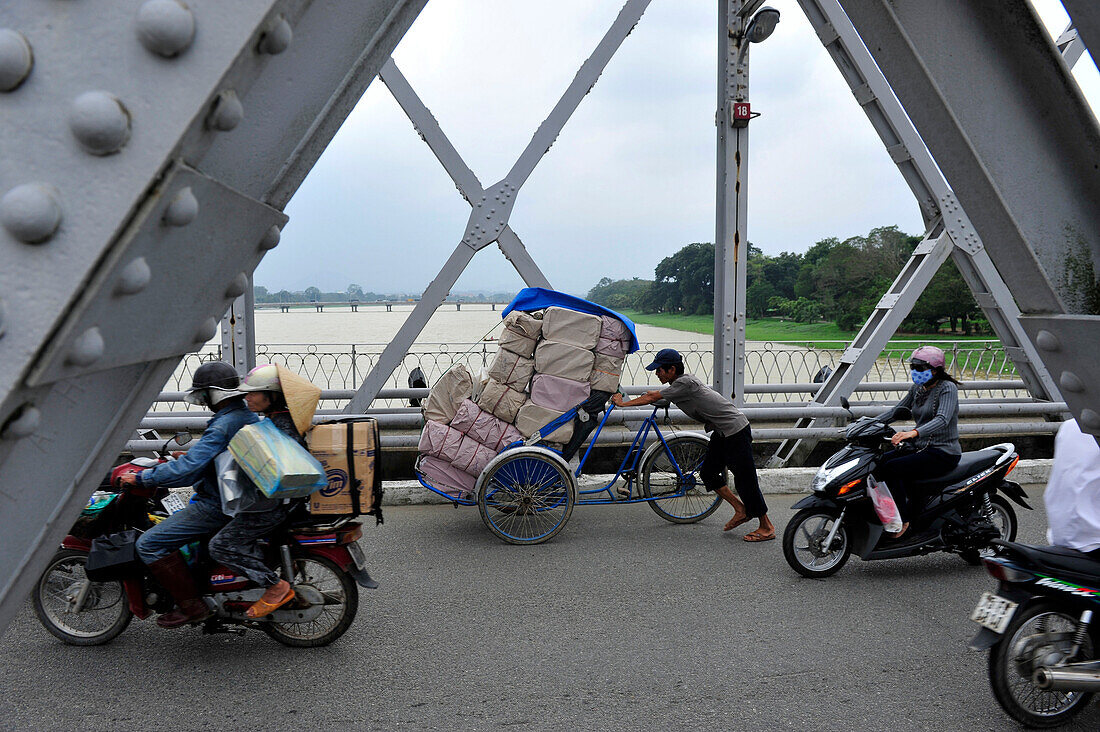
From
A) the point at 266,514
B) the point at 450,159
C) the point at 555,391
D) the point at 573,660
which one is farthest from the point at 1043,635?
the point at 450,159

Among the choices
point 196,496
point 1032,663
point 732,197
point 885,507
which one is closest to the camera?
point 1032,663

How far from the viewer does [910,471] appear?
542cm

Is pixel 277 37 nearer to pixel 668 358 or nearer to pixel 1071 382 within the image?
pixel 1071 382

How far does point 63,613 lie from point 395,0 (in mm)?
4531

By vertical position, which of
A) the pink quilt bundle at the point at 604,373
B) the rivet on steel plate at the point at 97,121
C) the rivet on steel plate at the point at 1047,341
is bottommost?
the pink quilt bundle at the point at 604,373

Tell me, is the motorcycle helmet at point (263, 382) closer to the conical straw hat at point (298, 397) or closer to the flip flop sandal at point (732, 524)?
the conical straw hat at point (298, 397)

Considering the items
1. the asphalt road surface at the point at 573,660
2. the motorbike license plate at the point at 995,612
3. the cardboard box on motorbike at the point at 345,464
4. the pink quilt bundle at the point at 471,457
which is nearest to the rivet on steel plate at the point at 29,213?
the asphalt road surface at the point at 573,660

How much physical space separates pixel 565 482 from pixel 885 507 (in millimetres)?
2440

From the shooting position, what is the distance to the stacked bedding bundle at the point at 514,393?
20.5ft

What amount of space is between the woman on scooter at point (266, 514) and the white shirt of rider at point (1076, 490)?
3.95 metres

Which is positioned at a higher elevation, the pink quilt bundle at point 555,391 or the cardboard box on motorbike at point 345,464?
the pink quilt bundle at point 555,391

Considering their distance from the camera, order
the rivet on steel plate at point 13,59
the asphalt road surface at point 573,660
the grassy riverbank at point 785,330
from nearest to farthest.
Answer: the rivet on steel plate at point 13,59 < the asphalt road surface at point 573,660 < the grassy riverbank at point 785,330

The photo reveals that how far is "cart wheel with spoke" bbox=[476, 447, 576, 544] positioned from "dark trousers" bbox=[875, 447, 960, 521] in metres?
2.41

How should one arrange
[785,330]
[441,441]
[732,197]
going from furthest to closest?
[785,330] < [732,197] < [441,441]
